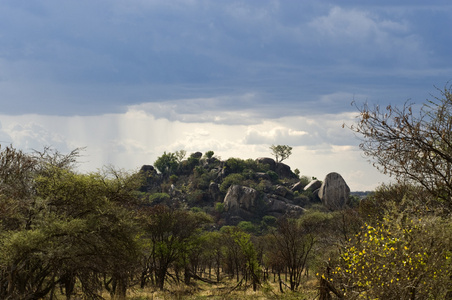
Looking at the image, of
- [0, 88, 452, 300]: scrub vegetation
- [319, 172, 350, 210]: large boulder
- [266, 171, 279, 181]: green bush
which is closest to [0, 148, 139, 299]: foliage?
[0, 88, 452, 300]: scrub vegetation

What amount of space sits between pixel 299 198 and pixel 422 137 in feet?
375

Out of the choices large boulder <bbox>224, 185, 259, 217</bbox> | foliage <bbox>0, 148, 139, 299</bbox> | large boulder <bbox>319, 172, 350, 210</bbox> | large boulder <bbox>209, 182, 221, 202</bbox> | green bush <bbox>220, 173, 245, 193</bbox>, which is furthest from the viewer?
large boulder <bbox>209, 182, 221, 202</bbox>

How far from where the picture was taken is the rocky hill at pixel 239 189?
119062 millimetres

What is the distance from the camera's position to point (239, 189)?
120m

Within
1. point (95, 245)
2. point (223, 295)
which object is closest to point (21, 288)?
point (95, 245)

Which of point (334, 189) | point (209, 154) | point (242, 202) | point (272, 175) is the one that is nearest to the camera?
point (242, 202)

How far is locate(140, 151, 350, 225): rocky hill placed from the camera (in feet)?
391

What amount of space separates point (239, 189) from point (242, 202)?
160 inches

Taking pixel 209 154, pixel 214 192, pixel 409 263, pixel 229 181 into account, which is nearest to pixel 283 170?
pixel 209 154

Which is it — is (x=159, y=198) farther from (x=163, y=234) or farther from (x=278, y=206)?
(x=163, y=234)

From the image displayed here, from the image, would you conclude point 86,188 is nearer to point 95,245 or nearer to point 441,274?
point 95,245

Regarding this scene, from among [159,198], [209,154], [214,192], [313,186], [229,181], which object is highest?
[209,154]

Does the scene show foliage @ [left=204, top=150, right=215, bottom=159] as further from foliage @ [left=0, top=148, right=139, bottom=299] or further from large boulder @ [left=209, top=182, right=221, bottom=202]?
foliage @ [left=0, top=148, right=139, bottom=299]

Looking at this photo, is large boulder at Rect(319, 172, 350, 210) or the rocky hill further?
large boulder at Rect(319, 172, 350, 210)
